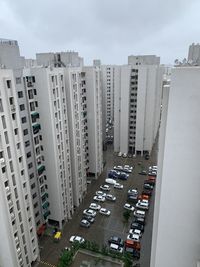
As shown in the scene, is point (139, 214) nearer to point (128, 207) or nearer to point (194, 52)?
point (128, 207)

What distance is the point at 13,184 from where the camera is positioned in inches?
1067

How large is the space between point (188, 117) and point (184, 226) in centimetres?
901

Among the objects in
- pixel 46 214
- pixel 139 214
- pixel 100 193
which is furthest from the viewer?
pixel 100 193

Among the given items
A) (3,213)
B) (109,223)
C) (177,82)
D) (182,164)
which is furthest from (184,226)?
(109,223)

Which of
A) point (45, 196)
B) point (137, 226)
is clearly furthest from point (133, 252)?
point (45, 196)

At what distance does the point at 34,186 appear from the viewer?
36.8 m

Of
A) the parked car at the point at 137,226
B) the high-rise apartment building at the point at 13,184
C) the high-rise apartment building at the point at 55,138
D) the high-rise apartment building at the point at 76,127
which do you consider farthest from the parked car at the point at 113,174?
the high-rise apartment building at the point at 13,184

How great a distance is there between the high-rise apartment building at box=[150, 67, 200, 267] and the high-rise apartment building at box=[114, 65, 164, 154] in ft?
165

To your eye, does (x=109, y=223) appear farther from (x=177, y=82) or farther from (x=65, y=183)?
(x=177, y=82)

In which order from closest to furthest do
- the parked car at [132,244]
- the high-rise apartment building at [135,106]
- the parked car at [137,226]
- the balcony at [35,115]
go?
the balcony at [35,115], the parked car at [132,244], the parked car at [137,226], the high-rise apartment building at [135,106]

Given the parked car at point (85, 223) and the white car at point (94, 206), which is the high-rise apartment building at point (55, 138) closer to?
→ the parked car at point (85, 223)

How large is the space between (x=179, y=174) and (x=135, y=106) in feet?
173

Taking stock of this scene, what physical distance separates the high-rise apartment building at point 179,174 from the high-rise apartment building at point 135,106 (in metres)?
50.2

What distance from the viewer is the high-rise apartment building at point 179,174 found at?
46.3 ft
